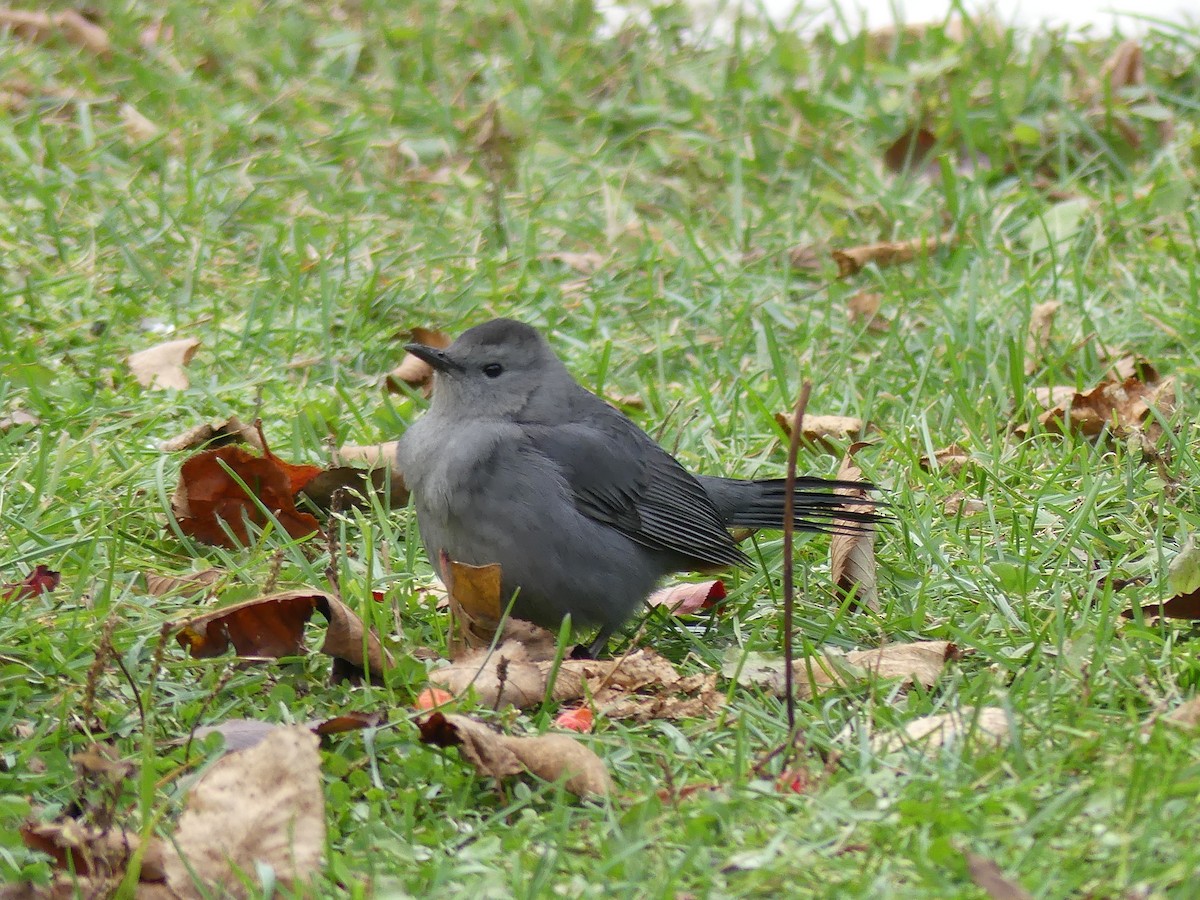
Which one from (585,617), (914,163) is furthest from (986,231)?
(585,617)

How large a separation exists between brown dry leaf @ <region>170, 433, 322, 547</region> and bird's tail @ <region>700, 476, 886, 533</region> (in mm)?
1117

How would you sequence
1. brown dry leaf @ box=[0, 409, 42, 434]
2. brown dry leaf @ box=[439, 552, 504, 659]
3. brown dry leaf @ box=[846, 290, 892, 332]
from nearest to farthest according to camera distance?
brown dry leaf @ box=[439, 552, 504, 659] → brown dry leaf @ box=[0, 409, 42, 434] → brown dry leaf @ box=[846, 290, 892, 332]

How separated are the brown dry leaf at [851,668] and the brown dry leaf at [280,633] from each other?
0.81 m

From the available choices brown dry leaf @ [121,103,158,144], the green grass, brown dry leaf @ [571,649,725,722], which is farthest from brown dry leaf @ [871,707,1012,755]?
brown dry leaf @ [121,103,158,144]

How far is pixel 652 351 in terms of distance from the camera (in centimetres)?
554

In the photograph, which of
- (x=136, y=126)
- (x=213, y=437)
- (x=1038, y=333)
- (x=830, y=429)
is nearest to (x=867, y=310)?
(x=1038, y=333)

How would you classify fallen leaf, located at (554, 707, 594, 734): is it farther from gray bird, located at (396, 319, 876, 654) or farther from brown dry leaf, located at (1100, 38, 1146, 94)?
brown dry leaf, located at (1100, 38, 1146, 94)

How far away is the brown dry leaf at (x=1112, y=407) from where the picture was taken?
4691 mm

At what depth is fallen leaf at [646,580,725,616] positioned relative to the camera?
4090 mm

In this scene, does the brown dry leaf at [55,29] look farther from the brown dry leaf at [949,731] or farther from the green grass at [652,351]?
the brown dry leaf at [949,731]

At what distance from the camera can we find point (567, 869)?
8.75ft

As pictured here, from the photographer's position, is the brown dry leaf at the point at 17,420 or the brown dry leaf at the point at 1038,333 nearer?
the brown dry leaf at the point at 17,420

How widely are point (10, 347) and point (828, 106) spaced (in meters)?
3.78

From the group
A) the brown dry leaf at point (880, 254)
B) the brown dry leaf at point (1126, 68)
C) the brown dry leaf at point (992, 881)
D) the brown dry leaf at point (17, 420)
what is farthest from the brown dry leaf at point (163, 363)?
the brown dry leaf at point (1126, 68)
